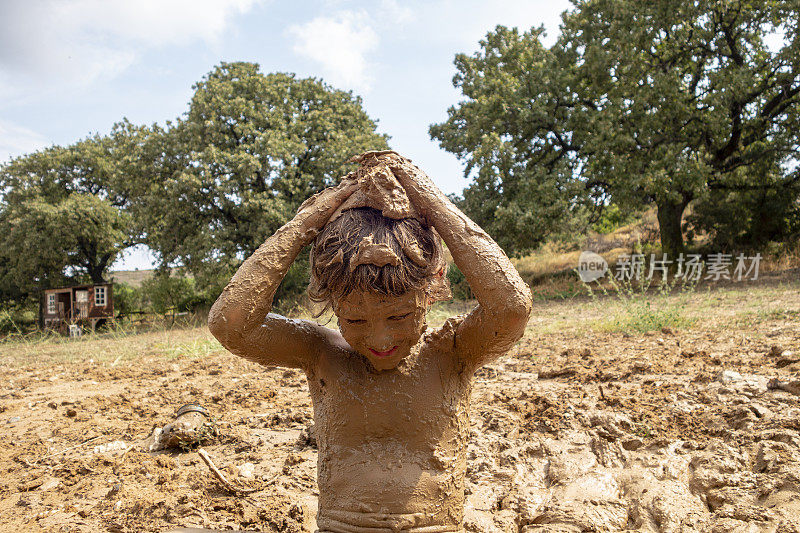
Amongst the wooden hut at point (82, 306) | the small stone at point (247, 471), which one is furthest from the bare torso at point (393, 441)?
the wooden hut at point (82, 306)

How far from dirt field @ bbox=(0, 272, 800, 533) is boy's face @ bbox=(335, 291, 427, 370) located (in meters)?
1.24

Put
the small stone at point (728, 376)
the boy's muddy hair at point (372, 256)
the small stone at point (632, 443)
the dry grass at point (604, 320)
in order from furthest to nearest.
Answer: the dry grass at point (604, 320) < the small stone at point (728, 376) < the small stone at point (632, 443) < the boy's muddy hair at point (372, 256)

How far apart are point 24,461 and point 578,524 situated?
3.54 meters

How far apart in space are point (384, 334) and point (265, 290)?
1.47 feet

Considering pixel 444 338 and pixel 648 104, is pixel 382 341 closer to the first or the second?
pixel 444 338

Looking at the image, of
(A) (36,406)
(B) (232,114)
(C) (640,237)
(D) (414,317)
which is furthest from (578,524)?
(C) (640,237)

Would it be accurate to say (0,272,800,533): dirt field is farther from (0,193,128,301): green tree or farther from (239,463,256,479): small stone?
(0,193,128,301): green tree

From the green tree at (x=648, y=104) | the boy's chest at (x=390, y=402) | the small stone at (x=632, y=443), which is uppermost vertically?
the green tree at (x=648, y=104)

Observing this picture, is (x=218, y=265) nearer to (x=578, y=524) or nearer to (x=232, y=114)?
(x=232, y=114)

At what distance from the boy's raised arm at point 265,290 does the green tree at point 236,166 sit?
11.5m

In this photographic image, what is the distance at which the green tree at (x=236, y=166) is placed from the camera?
13.4m

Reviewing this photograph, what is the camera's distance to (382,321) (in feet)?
5.94

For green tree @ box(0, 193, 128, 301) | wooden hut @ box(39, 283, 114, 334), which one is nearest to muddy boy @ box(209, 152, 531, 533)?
wooden hut @ box(39, 283, 114, 334)

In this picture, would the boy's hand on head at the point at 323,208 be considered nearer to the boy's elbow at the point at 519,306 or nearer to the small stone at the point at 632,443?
the boy's elbow at the point at 519,306
